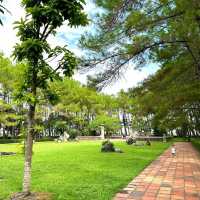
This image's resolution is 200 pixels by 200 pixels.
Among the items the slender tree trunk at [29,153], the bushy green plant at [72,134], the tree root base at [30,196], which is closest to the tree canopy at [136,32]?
the slender tree trunk at [29,153]

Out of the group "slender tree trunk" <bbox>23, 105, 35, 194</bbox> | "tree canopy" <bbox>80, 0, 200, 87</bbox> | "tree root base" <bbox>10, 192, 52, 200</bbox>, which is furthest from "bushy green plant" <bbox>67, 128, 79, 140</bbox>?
"slender tree trunk" <bbox>23, 105, 35, 194</bbox>

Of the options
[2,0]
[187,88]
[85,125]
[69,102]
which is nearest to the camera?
[2,0]

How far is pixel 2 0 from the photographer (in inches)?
105

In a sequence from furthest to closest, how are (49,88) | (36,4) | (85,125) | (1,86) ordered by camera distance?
1. (85,125)
2. (1,86)
3. (49,88)
4. (36,4)

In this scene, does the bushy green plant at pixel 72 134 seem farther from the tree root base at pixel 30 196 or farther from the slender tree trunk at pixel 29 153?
the slender tree trunk at pixel 29 153

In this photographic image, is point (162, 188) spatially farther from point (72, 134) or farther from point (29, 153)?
point (72, 134)

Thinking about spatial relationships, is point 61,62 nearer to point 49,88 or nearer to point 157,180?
point 49,88

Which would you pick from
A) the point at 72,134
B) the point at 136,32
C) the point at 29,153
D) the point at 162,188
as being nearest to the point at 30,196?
the point at 29,153

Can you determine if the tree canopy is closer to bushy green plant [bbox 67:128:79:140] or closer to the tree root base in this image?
the tree root base

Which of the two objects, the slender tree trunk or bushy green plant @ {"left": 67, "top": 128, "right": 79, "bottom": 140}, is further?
bushy green plant @ {"left": 67, "top": 128, "right": 79, "bottom": 140}

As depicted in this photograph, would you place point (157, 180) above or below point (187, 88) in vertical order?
below

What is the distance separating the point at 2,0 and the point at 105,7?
507 centimetres

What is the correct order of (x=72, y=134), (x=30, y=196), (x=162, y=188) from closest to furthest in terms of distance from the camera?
(x=30, y=196)
(x=162, y=188)
(x=72, y=134)

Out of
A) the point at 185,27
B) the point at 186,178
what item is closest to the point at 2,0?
the point at 185,27
